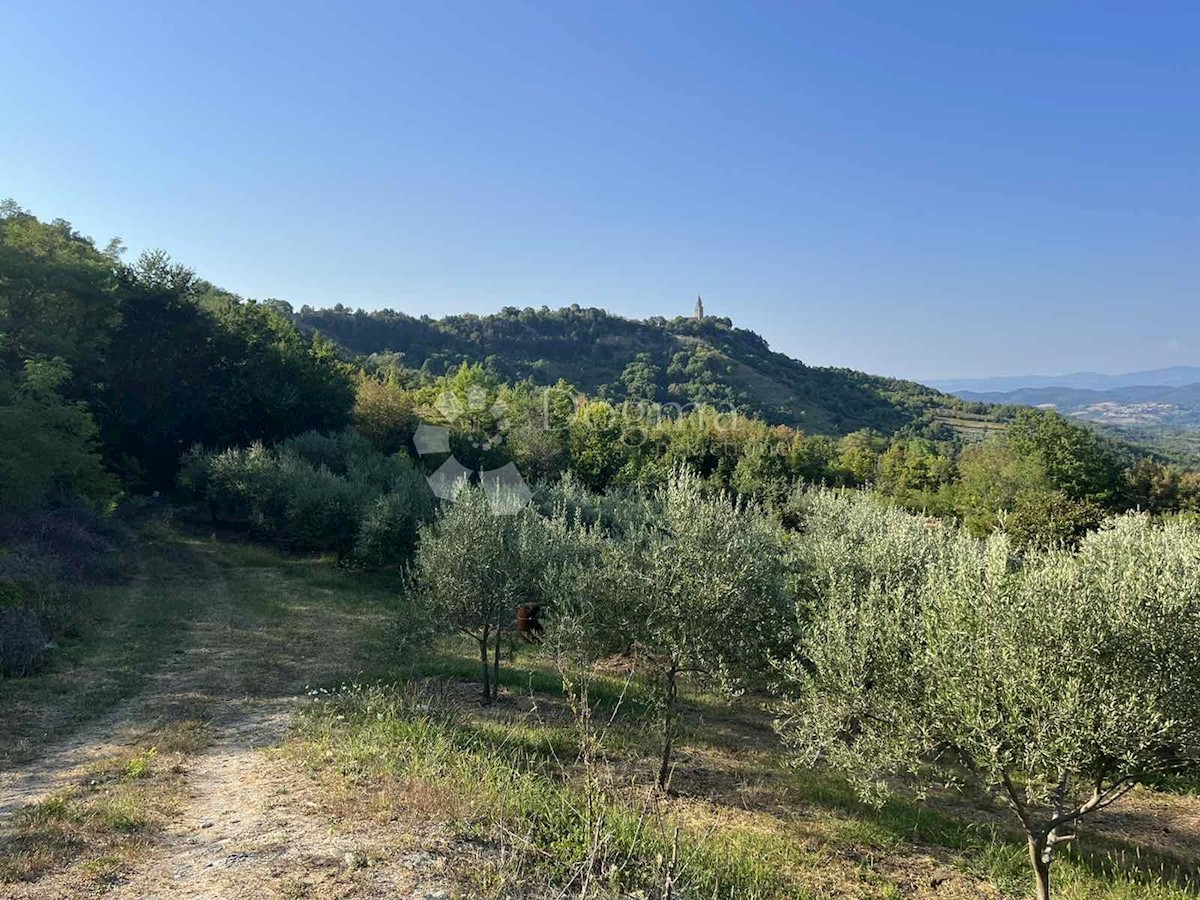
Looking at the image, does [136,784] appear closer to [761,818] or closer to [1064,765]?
[761,818]

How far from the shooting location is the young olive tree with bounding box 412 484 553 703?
14297mm

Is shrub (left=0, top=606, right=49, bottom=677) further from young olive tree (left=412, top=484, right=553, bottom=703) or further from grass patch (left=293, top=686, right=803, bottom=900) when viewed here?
young olive tree (left=412, top=484, right=553, bottom=703)

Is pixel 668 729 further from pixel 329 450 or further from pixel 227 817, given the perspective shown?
pixel 329 450

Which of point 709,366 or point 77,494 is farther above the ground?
point 709,366

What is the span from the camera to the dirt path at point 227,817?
6781mm

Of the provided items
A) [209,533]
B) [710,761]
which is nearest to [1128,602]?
[710,761]

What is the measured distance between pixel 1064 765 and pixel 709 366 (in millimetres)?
108379

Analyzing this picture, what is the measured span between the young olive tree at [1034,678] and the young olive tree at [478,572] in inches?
284

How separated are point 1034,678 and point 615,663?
42.2ft

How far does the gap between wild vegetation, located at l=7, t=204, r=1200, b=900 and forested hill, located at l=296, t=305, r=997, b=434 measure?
232 ft

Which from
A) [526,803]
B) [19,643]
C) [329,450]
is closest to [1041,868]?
[526,803]

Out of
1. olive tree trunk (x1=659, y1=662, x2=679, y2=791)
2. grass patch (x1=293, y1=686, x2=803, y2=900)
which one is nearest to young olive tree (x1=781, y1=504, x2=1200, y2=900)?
grass patch (x1=293, y1=686, x2=803, y2=900)

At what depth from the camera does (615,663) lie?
60.6 ft

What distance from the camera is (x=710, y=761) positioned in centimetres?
1285
